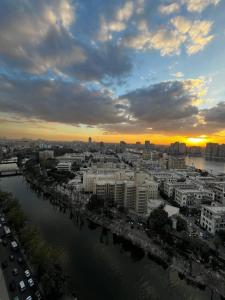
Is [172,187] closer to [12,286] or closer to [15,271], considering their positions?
[15,271]

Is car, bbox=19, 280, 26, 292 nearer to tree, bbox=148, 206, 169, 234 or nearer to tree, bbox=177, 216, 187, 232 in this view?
tree, bbox=148, 206, 169, 234

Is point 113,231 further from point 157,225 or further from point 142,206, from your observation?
point 142,206

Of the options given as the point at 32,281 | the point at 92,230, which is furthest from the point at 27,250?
the point at 92,230

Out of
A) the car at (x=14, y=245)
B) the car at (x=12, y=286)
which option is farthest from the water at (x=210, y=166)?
the car at (x=12, y=286)

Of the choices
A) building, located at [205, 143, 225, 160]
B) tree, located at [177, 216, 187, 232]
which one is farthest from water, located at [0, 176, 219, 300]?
building, located at [205, 143, 225, 160]

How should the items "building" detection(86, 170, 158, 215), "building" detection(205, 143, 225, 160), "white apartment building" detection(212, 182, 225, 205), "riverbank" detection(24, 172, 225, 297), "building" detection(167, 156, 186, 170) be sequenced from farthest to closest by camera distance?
"building" detection(205, 143, 225, 160)
"building" detection(167, 156, 186, 170)
"white apartment building" detection(212, 182, 225, 205)
"building" detection(86, 170, 158, 215)
"riverbank" detection(24, 172, 225, 297)
